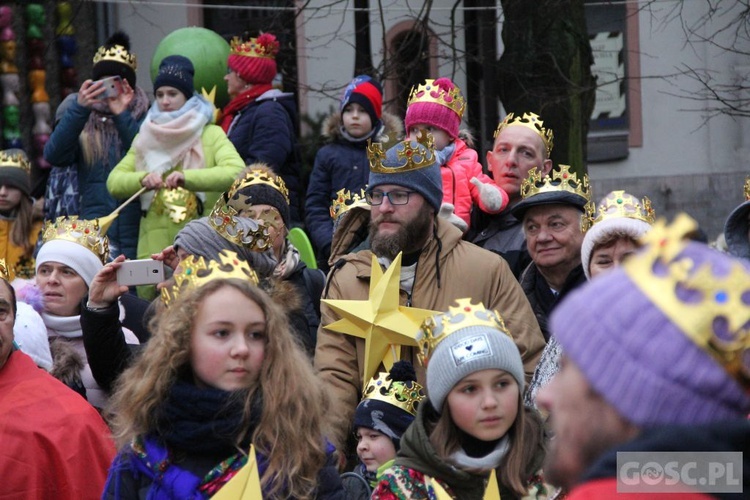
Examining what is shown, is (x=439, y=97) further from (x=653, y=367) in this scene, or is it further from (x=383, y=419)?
(x=653, y=367)

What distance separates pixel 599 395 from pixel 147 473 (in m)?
2.30

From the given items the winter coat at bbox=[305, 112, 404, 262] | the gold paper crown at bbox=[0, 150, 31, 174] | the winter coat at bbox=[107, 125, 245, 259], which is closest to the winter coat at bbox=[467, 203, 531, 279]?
the winter coat at bbox=[305, 112, 404, 262]

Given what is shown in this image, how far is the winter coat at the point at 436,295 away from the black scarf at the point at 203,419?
1428 millimetres

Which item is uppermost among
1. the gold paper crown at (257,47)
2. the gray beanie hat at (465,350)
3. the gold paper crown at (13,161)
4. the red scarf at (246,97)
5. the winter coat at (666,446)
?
the gold paper crown at (257,47)

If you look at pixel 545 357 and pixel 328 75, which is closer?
pixel 545 357

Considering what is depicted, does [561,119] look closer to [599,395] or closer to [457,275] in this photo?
[457,275]

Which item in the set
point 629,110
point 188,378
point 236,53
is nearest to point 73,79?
point 236,53

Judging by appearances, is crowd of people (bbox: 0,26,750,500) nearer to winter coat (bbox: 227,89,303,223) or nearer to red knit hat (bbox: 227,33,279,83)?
winter coat (bbox: 227,89,303,223)

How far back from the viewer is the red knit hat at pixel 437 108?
7.23 meters

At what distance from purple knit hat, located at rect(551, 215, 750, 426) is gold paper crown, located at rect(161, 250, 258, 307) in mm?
2384

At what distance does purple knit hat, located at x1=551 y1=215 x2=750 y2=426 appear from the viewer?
1.96 m

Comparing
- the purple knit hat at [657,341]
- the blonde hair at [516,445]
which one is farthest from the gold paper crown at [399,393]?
the purple knit hat at [657,341]

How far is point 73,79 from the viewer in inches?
571

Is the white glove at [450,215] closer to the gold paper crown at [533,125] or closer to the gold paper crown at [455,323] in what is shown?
the gold paper crown at [533,125]
